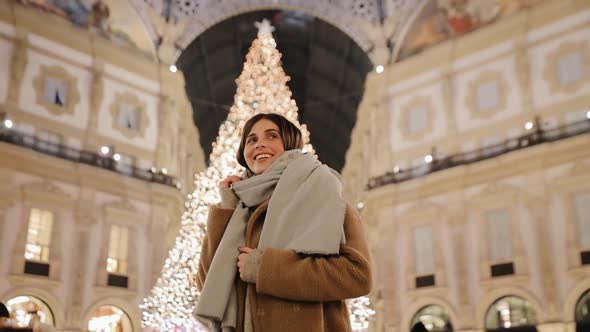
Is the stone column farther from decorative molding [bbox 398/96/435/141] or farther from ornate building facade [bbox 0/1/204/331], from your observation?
decorative molding [bbox 398/96/435/141]

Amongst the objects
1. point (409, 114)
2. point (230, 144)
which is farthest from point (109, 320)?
point (409, 114)

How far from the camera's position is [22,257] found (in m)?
20.4

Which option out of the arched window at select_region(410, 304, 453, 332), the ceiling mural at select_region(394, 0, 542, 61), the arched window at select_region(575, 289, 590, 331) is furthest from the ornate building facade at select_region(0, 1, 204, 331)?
the arched window at select_region(575, 289, 590, 331)

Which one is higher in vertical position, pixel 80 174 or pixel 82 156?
pixel 82 156

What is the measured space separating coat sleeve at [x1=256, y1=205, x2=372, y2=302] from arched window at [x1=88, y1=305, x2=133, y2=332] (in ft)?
73.3

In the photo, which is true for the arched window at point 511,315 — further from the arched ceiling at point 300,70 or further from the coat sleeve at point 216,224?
the coat sleeve at point 216,224

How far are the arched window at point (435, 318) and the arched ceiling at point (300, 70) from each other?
42.1ft

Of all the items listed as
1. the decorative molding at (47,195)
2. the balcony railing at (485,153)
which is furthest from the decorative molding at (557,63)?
the decorative molding at (47,195)

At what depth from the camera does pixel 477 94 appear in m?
25.1

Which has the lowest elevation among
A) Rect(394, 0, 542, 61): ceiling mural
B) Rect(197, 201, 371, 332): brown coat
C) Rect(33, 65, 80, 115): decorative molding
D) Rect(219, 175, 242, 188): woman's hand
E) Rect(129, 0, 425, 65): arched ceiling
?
Rect(197, 201, 371, 332): brown coat

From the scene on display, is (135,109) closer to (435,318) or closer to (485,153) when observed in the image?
(485,153)

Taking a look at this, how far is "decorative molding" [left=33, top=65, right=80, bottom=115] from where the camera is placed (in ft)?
74.5

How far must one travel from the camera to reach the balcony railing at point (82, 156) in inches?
821

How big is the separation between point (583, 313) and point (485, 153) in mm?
7042
